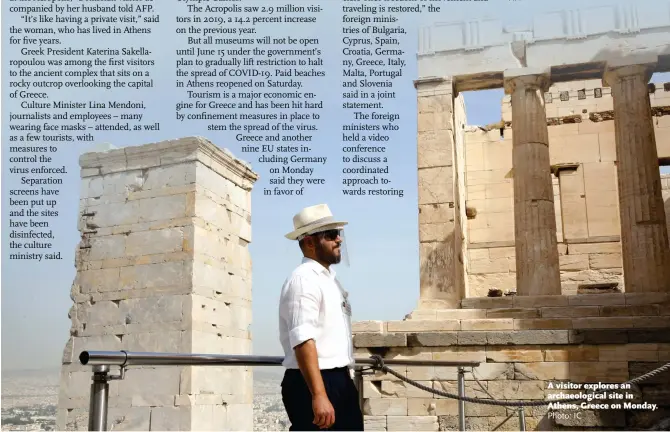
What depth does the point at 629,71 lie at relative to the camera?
553 inches

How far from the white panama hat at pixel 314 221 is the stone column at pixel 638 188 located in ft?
33.3

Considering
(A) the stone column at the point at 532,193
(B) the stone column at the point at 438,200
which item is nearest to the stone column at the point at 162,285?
(B) the stone column at the point at 438,200

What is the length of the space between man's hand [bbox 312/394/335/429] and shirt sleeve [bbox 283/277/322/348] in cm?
28

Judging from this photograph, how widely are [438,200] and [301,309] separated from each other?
10.6 m

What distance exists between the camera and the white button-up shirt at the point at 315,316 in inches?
150

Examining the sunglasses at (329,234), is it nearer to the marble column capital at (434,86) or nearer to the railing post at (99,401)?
the railing post at (99,401)

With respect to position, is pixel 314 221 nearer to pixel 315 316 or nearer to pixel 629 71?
pixel 315 316

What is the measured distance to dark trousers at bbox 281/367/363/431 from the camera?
3832mm

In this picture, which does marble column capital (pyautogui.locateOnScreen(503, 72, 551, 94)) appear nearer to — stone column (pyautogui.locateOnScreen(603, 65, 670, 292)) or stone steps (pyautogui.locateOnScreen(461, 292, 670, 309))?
stone column (pyautogui.locateOnScreen(603, 65, 670, 292))

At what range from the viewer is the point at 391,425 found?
1073 cm

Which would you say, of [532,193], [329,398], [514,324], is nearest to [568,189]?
[532,193]

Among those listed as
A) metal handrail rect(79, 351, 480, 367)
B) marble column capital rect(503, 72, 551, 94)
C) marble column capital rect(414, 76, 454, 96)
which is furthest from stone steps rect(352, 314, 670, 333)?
metal handrail rect(79, 351, 480, 367)

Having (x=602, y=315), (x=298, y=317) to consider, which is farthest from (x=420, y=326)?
(x=298, y=317)

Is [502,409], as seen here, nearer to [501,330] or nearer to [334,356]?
[501,330]
